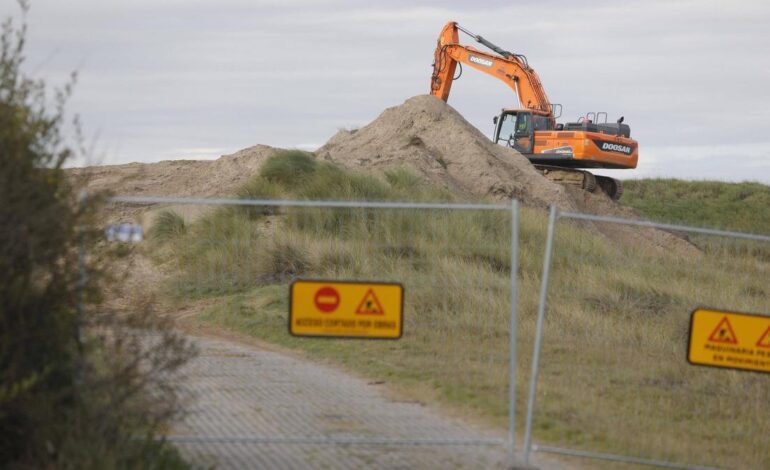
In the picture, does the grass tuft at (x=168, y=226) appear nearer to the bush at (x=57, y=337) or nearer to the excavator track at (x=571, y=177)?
the bush at (x=57, y=337)

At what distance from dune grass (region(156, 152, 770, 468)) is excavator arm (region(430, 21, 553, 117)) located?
18.3 metres

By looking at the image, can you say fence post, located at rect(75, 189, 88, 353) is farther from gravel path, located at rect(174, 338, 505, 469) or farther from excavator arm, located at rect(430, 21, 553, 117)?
excavator arm, located at rect(430, 21, 553, 117)

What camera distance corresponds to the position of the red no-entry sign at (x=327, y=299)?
7.08 meters

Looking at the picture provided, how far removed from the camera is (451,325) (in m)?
9.11

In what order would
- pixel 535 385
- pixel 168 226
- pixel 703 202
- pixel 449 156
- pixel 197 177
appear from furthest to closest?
pixel 703 202 < pixel 449 156 < pixel 197 177 < pixel 168 226 < pixel 535 385

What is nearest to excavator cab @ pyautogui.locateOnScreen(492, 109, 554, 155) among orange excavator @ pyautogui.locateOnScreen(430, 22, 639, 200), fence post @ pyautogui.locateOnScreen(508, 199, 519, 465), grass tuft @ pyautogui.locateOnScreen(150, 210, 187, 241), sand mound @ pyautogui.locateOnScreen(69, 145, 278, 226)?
orange excavator @ pyautogui.locateOnScreen(430, 22, 639, 200)

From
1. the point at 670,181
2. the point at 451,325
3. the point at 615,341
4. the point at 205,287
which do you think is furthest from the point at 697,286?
the point at 670,181

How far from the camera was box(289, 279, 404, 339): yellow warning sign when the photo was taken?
7074 mm

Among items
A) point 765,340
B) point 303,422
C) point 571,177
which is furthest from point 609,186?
point 303,422

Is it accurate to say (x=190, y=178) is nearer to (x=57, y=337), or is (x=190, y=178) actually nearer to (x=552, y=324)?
(x=552, y=324)

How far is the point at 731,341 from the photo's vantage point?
7.55m

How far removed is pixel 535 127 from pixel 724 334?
2480cm

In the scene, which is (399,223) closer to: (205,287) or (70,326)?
(205,287)

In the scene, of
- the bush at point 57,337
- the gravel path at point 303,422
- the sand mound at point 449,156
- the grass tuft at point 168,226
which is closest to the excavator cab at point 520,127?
the sand mound at point 449,156
